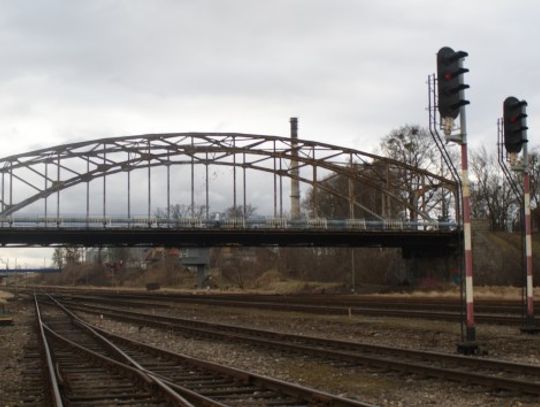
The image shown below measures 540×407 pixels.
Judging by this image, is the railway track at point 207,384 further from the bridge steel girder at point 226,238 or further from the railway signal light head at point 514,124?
the bridge steel girder at point 226,238

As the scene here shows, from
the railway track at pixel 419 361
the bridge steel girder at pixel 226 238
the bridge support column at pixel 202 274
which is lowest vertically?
the bridge support column at pixel 202 274

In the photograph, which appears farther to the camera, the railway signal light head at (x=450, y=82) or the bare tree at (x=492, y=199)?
the bare tree at (x=492, y=199)

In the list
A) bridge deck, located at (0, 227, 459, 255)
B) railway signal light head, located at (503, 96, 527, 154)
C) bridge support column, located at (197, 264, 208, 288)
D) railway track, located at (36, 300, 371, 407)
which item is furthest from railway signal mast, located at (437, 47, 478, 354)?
bridge support column, located at (197, 264, 208, 288)

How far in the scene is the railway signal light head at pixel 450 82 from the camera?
50.5ft

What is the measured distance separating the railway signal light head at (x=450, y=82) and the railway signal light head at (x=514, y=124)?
3.18 meters

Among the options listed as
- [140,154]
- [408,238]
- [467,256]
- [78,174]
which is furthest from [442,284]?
[467,256]

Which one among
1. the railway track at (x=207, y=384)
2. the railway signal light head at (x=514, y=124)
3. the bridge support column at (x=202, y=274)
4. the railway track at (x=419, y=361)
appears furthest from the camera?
the bridge support column at (x=202, y=274)

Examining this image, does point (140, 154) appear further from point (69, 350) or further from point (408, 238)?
point (69, 350)

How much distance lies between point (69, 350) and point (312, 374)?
7.99m

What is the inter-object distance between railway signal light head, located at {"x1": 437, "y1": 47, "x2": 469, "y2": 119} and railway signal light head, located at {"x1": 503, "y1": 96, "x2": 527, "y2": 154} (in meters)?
3.18

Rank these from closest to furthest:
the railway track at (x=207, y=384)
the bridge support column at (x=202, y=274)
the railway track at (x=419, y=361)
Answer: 1. the railway track at (x=207, y=384)
2. the railway track at (x=419, y=361)
3. the bridge support column at (x=202, y=274)

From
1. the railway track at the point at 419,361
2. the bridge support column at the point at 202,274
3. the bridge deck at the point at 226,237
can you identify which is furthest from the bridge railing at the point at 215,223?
the railway track at the point at 419,361

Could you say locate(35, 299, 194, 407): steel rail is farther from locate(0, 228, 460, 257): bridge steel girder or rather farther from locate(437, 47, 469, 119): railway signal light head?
locate(0, 228, 460, 257): bridge steel girder

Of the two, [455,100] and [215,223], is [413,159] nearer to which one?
[215,223]
